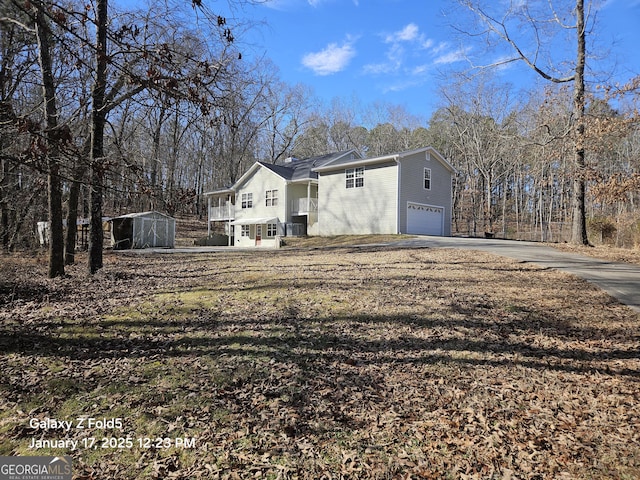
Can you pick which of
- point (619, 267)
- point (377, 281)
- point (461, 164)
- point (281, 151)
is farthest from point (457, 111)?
point (377, 281)

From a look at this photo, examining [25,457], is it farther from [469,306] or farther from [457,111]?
[457,111]

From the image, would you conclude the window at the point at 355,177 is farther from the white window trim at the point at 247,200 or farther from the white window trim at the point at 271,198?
the white window trim at the point at 247,200

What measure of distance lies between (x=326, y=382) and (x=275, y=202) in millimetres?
24024

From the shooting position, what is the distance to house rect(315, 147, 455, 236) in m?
21.5

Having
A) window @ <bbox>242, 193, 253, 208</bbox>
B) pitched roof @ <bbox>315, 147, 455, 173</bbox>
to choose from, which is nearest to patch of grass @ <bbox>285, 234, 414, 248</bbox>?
pitched roof @ <bbox>315, 147, 455, 173</bbox>

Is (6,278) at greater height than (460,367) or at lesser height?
greater

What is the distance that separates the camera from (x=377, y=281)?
8.18m

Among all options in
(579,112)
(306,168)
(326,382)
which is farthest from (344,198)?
(326,382)

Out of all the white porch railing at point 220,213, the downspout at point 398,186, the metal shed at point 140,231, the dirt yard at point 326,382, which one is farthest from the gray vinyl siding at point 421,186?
the white porch railing at point 220,213

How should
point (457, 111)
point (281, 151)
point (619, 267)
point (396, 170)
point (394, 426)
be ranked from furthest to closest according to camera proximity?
point (281, 151)
point (457, 111)
point (396, 170)
point (619, 267)
point (394, 426)

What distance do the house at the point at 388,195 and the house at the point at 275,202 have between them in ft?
5.23

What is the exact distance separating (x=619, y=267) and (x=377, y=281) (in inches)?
264

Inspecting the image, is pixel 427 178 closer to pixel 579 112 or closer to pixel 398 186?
pixel 398 186

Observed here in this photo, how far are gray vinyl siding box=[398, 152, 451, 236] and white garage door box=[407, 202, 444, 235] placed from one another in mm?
317
